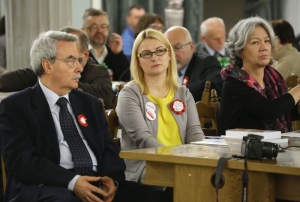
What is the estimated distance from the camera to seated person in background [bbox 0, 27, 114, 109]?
500cm

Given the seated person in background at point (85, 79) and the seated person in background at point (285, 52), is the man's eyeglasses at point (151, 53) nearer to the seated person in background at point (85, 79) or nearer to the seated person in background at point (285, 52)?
the seated person in background at point (85, 79)

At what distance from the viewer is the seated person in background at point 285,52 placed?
7184 mm

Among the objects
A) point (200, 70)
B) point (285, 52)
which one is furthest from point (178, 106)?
point (285, 52)

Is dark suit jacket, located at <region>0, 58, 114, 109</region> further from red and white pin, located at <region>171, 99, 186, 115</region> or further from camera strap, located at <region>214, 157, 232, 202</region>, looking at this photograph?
camera strap, located at <region>214, 157, 232, 202</region>

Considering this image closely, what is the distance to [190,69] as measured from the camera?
6871mm

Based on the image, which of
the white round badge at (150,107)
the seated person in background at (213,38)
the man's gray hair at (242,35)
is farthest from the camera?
the seated person in background at (213,38)

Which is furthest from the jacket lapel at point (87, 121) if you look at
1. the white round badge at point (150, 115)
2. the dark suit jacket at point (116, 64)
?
the dark suit jacket at point (116, 64)

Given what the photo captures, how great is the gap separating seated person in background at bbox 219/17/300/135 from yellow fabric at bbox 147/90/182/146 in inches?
14.7

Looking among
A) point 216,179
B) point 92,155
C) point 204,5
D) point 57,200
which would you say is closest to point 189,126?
point 92,155

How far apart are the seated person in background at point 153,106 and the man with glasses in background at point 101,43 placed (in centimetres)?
353

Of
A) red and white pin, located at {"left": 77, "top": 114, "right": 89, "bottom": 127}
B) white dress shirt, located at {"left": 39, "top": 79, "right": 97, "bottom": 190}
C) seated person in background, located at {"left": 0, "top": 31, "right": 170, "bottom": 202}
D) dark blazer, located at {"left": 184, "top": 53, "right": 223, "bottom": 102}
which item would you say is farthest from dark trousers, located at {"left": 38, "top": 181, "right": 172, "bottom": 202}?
dark blazer, located at {"left": 184, "top": 53, "right": 223, "bottom": 102}

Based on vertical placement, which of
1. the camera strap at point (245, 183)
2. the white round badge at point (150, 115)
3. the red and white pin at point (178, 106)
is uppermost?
the red and white pin at point (178, 106)

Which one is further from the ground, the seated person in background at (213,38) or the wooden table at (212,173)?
the seated person in background at (213,38)

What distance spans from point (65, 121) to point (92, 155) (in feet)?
0.77
